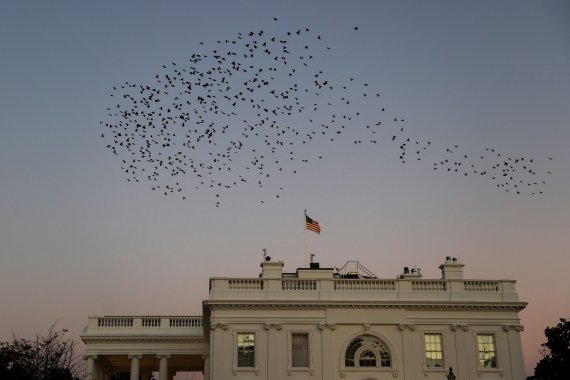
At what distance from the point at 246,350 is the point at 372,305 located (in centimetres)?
737

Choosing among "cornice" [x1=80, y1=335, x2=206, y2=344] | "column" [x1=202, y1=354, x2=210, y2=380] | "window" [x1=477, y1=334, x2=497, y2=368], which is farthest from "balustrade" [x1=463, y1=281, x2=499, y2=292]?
"cornice" [x1=80, y1=335, x2=206, y2=344]

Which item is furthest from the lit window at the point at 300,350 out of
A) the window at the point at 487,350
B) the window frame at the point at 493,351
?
the window at the point at 487,350

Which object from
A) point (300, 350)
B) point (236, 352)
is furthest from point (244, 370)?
point (300, 350)

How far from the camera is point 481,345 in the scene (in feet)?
137

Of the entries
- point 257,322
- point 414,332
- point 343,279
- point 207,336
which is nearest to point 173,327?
point 207,336

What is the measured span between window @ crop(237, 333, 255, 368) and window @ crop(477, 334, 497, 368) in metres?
12.5

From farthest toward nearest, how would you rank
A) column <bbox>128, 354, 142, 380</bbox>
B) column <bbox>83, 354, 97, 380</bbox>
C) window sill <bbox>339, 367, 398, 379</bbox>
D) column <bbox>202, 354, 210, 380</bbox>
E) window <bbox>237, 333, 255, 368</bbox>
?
column <bbox>83, 354, 97, 380</bbox>
column <bbox>128, 354, 142, 380</bbox>
column <bbox>202, 354, 210, 380</bbox>
window <bbox>237, 333, 255, 368</bbox>
window sill <bbox>339, 367, 398, 379</bbox>

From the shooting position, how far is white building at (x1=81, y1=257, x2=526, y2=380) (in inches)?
1607

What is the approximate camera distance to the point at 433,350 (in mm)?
41531

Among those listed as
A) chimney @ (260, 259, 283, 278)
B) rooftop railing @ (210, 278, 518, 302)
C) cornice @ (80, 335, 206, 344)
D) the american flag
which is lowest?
cornice @ (80, 335, 206, 344)

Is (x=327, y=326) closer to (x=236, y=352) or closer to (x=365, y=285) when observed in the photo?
(x=365, y=285)

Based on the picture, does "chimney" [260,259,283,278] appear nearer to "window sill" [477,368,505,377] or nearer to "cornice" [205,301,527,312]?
"cornice" [205,301,527,312]

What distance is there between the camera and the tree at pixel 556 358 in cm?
4238

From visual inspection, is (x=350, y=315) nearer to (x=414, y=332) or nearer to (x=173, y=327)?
(x=414, y=332)
